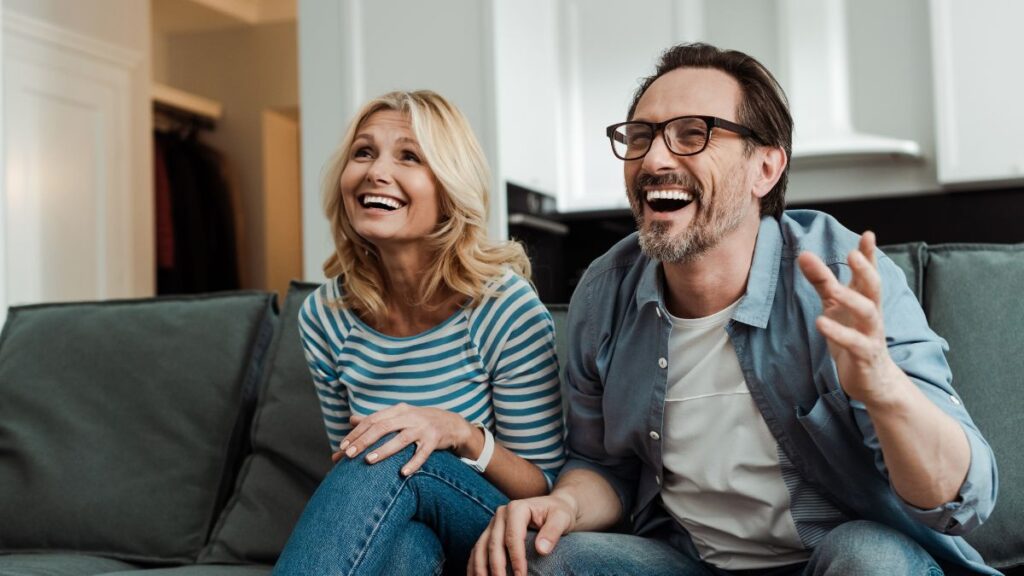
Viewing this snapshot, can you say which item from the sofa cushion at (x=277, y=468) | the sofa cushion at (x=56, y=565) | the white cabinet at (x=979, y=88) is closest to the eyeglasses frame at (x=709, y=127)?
the sofa cushion at (x=277, y=468)

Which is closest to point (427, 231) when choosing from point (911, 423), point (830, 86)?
point (911, 423)

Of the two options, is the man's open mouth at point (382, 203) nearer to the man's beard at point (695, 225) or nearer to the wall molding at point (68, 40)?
the man's beard at point (695, 225)

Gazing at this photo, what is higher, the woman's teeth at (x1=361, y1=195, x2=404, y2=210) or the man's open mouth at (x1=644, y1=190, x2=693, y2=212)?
the woman's teeth at (x1=361, y1=195, x2=404, y2=210)

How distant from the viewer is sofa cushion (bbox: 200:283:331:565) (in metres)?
1.92

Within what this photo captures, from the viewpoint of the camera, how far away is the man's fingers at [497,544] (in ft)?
4.37

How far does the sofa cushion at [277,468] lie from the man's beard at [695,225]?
83cm

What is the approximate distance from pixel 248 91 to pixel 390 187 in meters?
5.25

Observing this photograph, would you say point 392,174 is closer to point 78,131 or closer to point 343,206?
point 343,206

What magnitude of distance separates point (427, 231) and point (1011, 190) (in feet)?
9.53

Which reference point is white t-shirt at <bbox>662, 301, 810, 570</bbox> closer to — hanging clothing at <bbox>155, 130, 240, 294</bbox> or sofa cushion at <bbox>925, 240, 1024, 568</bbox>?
sofa cushion at <bbox>925, 240, 1024, 568</bbox>

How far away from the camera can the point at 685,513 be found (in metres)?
1.47

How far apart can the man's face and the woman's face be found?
1.36 feet

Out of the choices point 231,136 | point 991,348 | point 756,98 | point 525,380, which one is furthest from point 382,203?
point 231,136

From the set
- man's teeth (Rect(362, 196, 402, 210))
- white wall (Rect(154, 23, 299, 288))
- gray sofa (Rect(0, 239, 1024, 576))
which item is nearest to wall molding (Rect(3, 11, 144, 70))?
white wall (Rect(154, 23, 299, 288))
